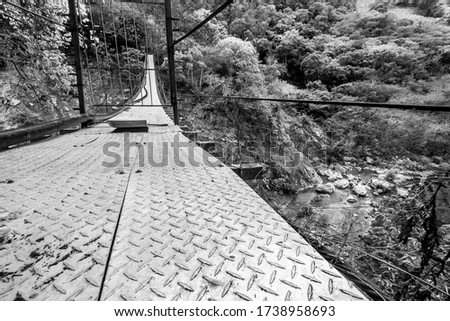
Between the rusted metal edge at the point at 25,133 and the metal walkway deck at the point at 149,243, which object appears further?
the rusted metal edge at the point at 25,133

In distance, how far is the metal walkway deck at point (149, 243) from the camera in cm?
61

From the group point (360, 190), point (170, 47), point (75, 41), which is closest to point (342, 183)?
point (360, 190)

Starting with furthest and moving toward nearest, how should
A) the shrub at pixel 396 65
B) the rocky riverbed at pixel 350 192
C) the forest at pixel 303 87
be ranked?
the shrub at pixel 396 65
the rocky riverbed at pixel 350 192
the forest at pixel 303 87

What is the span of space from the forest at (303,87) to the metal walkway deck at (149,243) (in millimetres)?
3254

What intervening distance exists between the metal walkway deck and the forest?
3.25 m

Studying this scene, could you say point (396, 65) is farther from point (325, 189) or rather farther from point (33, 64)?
point (33, 64)

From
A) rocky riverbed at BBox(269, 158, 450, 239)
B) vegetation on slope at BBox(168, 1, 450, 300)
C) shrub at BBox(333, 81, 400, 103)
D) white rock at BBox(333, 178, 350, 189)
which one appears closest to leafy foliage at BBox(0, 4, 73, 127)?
vegetation on slope at BBox(168, 1, 450, 300)

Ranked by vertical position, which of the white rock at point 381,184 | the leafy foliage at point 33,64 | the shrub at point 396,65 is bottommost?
the white rock at point 381,184

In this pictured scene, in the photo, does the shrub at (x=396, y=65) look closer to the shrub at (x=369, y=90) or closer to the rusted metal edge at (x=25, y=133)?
the shrub at (x=369, y=90)

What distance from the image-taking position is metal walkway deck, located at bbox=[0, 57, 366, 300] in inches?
24.0

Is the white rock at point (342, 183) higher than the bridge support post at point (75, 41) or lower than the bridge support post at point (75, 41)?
lower

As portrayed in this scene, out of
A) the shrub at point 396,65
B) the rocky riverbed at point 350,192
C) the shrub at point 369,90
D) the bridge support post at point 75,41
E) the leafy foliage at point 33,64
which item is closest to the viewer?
the bridge support post at point 75,41

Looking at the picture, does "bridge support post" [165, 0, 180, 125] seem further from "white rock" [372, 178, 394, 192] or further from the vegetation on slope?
"white rock" [372, 178, 394, 192]

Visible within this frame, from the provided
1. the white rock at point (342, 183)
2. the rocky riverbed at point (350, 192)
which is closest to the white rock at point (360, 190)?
the rocky riverbed at point (350, 192)
